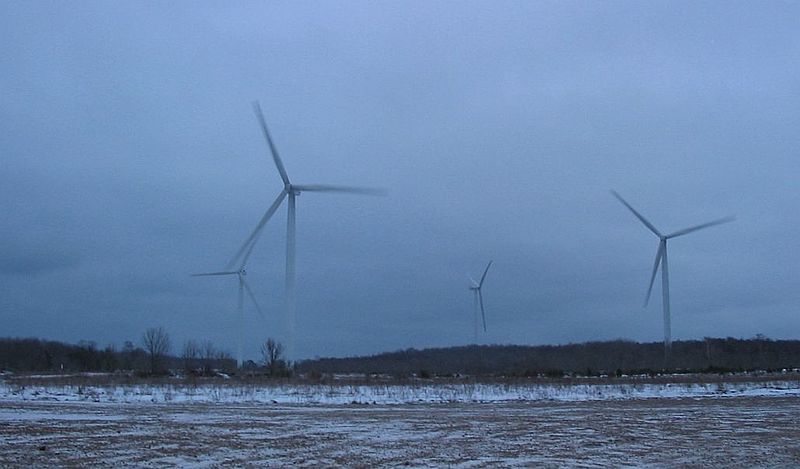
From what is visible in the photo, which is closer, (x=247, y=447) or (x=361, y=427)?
(x=247, y=447)

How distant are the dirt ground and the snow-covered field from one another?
1.8 inches

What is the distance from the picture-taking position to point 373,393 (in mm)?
49344

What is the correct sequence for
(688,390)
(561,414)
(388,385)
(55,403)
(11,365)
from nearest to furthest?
1. (561,414)
2. (55,403)
3. (688,390)
4. (388,385)
5. (11,365)

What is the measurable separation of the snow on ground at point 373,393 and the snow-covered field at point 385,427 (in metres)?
0.14

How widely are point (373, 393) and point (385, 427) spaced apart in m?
22.3

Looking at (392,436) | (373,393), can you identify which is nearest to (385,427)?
(392,436)

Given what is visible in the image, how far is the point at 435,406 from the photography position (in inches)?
1631

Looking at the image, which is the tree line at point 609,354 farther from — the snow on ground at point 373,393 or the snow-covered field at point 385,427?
the snow-covered field at point 385,427

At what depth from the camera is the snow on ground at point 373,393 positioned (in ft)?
145

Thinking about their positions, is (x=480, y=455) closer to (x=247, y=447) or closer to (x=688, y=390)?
(x=247, y=447)

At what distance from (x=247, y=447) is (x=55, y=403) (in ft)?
73.9

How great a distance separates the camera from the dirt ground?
18312mm

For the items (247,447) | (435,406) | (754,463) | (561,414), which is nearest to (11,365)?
(435,406)

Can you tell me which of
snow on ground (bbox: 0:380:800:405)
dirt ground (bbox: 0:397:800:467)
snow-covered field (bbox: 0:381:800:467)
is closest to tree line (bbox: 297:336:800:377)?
snow on ground (bbox: 0:380:800:405)
